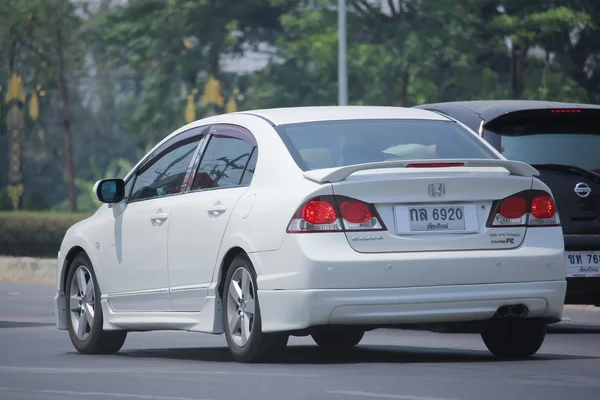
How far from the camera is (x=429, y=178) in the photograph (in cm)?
903

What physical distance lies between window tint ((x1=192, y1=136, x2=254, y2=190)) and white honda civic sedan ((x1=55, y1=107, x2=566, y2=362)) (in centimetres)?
1

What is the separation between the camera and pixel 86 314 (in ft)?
36.6

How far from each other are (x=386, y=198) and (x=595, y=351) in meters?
2.76

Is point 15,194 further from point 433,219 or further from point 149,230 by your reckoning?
point 433,219

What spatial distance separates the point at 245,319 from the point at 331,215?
3.05 feet

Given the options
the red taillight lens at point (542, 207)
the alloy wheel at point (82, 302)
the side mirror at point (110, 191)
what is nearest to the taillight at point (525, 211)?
the red taillight lens at point (542, 207)

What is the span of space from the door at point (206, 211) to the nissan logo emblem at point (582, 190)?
355 cm

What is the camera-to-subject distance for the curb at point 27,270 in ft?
85.5

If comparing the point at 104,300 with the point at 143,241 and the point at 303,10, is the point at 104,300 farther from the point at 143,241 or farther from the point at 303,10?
the point at 303,10

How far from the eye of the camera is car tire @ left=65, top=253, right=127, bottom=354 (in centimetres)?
1102

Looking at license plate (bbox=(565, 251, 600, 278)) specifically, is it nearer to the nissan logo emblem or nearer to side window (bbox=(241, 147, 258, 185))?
→ the nissan logo emblem

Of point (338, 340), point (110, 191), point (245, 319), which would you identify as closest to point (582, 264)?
point (338, 340)

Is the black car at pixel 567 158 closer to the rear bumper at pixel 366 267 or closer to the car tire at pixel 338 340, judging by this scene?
Result: the car tire at pixel 338 340

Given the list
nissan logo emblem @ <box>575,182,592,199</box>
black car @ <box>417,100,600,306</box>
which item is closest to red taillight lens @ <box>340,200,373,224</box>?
black car @ <box>417,100,600,306</box>
